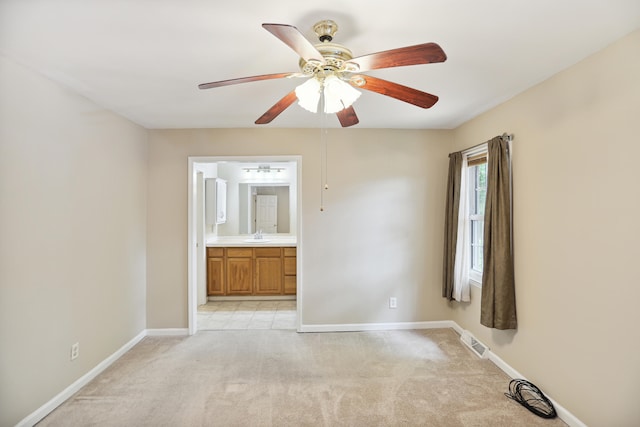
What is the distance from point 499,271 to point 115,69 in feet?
10.6

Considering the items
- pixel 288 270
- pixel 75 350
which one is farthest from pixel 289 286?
pixel 75 350

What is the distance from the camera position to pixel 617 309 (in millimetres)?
1777

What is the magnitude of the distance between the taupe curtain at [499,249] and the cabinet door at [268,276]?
3009 mm

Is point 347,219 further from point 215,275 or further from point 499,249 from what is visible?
point 215,275

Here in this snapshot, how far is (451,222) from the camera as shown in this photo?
137 inches

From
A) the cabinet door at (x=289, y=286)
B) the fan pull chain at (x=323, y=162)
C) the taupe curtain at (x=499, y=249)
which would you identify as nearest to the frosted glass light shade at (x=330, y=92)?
the taupe curtain at (x=499, y=249)

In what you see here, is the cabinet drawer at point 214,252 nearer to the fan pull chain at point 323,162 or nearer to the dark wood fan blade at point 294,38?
the fan pull chain at point 323,162

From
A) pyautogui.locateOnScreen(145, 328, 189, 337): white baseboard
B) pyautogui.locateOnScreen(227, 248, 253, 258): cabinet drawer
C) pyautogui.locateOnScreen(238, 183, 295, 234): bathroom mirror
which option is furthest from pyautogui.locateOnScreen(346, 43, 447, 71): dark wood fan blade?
pyautogui.locateOnScreen(238, 183, 295, 234): bathroom mirror

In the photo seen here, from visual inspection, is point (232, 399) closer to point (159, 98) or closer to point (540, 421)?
point (540, 421)

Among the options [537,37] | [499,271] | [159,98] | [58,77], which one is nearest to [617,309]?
[499,271]

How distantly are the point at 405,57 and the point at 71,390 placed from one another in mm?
3196

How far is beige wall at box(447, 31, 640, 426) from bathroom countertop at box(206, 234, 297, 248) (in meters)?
3.27

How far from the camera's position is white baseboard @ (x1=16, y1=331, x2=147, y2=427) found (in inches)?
81.7

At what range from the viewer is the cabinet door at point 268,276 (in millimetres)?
4918
